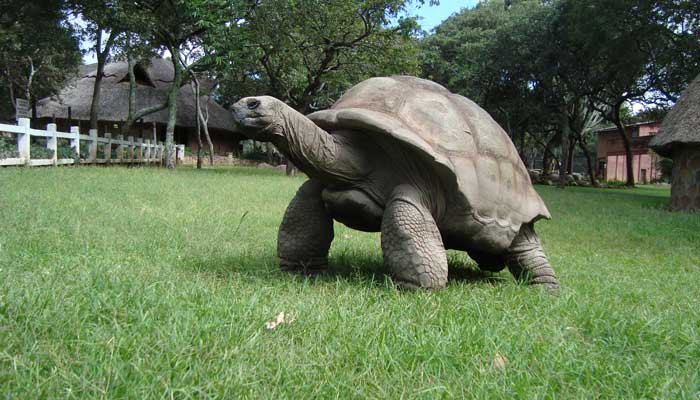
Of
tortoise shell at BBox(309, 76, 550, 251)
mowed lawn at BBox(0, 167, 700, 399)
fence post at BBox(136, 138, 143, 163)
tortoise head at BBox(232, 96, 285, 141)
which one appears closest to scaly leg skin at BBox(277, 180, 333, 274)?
mowed lawn at BBox(0, 167, 700, 399)

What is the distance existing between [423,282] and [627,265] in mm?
2697

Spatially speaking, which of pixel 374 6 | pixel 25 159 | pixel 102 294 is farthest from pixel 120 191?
pixel 374 6

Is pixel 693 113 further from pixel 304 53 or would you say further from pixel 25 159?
pixel 25 159

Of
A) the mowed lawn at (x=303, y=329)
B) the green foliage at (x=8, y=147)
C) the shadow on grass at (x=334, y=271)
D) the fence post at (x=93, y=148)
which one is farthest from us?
the fence post at (x=93, y=148)

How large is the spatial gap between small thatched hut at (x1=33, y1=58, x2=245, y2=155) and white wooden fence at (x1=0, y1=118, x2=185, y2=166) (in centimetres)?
727

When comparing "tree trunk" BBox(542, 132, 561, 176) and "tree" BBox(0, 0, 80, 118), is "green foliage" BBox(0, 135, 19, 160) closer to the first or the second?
"tree" BBox(0, 0, 80, 118)

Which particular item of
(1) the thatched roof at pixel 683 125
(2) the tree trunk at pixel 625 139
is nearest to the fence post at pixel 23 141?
(1) the thatched roof at pixel 683 125

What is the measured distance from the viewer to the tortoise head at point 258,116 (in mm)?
2664

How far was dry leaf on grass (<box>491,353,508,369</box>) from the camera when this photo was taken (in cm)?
186

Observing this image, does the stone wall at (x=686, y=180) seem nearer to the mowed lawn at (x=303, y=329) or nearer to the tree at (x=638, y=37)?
the tree at (x=638, y=37)

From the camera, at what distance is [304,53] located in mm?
15797

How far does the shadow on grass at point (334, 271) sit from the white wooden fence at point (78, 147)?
867 cm

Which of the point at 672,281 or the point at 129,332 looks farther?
the point at 672,281

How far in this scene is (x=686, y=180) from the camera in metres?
10.7
